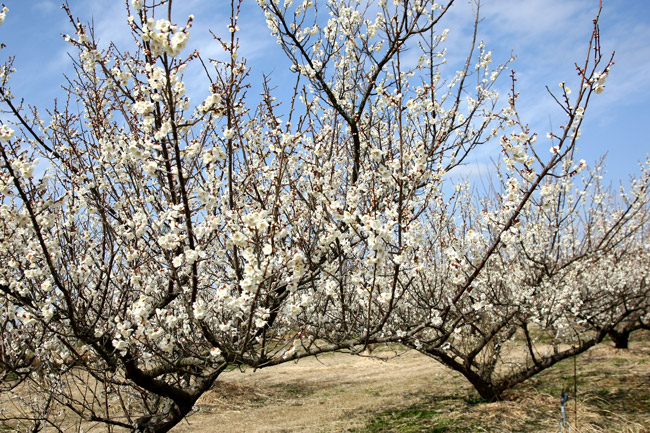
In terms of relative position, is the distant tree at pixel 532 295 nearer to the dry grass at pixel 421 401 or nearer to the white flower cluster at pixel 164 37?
the dry grass at pixel 421 401

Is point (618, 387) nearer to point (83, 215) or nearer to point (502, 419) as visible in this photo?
point (502, 419)

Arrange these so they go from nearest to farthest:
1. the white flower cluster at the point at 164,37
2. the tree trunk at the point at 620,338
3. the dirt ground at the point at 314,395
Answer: the white flower cluster at the point at 164,37 → the dirt ground at the point at 314,395 → the tree trunk at the point at 620,338

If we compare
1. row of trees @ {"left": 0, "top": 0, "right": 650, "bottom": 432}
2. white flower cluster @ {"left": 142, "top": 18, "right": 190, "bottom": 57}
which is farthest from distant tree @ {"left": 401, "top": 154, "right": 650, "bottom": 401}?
white flower cluster @ {"left": 142, "top": 18, "right": 190, "bottom": 57}

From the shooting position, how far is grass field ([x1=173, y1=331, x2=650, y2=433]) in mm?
6422

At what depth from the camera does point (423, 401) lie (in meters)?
8.29

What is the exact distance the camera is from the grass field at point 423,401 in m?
6.42

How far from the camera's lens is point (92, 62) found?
357 centimetres

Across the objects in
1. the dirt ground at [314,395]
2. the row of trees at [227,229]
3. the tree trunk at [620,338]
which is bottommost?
the dirt ground at [314,395]

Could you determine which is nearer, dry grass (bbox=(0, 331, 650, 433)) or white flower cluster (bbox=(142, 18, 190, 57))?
white flower cluster (bbox=(142, 18, 190, 57))

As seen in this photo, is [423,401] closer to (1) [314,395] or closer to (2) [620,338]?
(1) [314,395]

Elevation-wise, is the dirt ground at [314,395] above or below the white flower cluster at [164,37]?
below

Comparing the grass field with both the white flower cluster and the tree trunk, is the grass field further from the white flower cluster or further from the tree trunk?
the white flower cluster

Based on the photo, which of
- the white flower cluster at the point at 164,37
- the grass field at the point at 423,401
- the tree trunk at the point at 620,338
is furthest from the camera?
the tree trunk at the point at 620,338

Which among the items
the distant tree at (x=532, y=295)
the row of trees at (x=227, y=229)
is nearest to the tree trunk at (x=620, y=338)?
the distant tree at (x=532, y=295)
